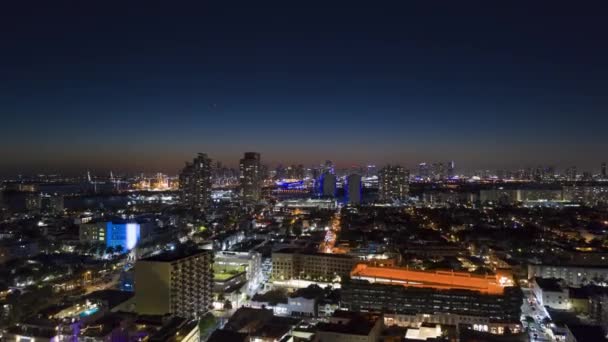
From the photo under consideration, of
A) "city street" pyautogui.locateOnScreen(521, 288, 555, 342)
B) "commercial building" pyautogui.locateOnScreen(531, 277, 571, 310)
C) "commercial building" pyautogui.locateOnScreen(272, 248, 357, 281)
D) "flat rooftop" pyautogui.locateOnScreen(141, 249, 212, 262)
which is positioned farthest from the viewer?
"commercial building" pyautogui.locateOnScreen(272, 248, 357, 281)

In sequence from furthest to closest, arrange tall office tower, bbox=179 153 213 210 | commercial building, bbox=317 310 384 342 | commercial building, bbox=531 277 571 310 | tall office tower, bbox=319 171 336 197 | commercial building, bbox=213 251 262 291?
tall office tower, bbox=319 171 336 197
tall office tower, bbox=179 153 213 210
commercial building, bbox=213 251 262 291
commercial building, bbox=531 277 571 310
commercial building, bbox=317 310 384 342

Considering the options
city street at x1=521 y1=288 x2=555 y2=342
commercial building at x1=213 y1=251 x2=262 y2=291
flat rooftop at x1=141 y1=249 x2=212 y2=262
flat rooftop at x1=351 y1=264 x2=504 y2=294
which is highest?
flat rooftop at x1=141 y1=249 x2=212 y2=262

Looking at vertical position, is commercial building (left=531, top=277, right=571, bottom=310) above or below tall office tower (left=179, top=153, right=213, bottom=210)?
below

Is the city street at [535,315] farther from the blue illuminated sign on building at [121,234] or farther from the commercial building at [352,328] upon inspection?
the blue illuminated sign on building at [121,234]

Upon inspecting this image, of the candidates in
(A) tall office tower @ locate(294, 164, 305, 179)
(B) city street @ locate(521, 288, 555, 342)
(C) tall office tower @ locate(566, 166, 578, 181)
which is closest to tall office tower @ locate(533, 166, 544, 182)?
(C) tall office tower @ locate(566, 166, 578, 181)

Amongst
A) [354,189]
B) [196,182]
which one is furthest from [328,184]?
[196,182]

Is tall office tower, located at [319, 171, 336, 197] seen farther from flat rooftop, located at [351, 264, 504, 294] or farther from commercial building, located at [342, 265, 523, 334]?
commercial building, located at [342, 265, 523, 334]

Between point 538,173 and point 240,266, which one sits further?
point 538,173

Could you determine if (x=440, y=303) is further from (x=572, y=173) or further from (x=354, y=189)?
(x=572, y=173)
